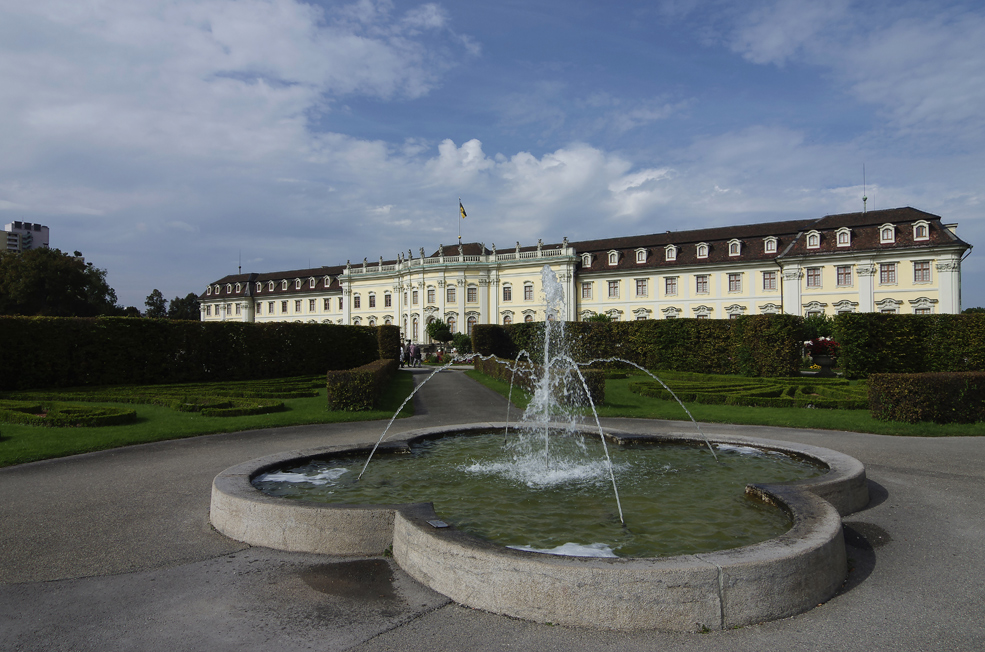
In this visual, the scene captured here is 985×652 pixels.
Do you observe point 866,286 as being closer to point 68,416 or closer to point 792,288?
point 792,288

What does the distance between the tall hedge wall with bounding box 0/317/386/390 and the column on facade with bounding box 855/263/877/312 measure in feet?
126

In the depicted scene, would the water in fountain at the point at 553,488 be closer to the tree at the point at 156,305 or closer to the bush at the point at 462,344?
the bush at the point at 462,344

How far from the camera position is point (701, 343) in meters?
26.1

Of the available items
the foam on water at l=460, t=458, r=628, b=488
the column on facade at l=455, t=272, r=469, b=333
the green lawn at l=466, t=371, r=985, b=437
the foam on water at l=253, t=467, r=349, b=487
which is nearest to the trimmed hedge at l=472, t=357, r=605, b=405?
the green lawn at l=466, t=371, r=985, b=437

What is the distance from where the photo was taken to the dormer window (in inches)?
1534

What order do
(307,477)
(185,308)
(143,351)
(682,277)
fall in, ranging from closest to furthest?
(307,477) → (143,351) → (682,277) → (185,308)

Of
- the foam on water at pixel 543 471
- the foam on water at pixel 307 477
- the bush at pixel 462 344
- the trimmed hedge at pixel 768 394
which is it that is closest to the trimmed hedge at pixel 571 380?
the trimmed hedge at pixel 768 394

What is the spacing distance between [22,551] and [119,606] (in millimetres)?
1863

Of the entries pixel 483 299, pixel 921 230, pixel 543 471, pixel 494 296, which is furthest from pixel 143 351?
pixel 921 230

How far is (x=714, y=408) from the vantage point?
556 inches

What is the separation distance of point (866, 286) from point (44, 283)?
58908 millimetres

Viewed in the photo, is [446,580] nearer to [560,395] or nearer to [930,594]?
[930,594]

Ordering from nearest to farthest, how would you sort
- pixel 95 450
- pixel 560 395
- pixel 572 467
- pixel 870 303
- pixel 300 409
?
pixel 572 467 < pixel 95 450 < pixel 300 409 < pixel 560 395 < pixel 870 303

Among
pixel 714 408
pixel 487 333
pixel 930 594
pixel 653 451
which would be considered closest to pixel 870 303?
pixel 487 333
